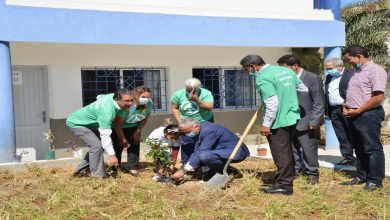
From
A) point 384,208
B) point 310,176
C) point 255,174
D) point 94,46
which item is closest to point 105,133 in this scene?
point 255,174

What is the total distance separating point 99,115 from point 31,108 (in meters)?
3.72

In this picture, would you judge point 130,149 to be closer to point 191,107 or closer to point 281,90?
point 191,107

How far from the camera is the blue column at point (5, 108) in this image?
7.42 meters

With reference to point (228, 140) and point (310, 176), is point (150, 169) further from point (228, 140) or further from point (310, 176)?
point (310, 176)

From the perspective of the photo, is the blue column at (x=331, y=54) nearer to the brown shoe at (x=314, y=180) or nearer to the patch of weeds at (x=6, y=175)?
the brown shoe at (x=314, y=180)

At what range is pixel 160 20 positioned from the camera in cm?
855

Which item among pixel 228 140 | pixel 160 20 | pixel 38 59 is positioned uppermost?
pixel 160 20

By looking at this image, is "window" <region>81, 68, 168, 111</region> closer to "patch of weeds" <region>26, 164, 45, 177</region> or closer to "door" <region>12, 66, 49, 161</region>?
"door" <region>12, 66, 49, 161</region>

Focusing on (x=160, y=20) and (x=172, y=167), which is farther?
(x=160, y=20)

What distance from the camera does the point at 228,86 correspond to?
11047 millimetres

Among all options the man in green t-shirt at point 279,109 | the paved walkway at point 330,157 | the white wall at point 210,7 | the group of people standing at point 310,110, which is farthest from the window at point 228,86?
the man in green t-shirt at point 279,109

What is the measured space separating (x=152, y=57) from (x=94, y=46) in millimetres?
1206

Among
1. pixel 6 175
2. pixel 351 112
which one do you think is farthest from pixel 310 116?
pixel 6 175

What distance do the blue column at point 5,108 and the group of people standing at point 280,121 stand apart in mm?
1564
